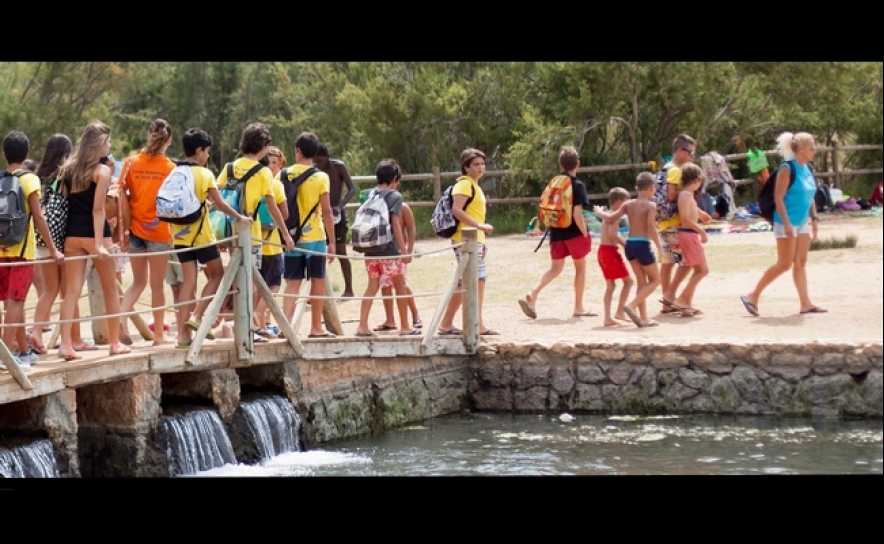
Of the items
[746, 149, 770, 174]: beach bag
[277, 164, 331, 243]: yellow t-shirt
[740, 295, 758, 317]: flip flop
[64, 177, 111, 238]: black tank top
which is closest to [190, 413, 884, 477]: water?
[740, 295, 758, 317]: flip flop

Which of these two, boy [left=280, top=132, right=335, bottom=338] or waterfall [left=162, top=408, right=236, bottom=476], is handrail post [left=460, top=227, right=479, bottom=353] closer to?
boy [left=280, top=132, right=335, bottom=338]

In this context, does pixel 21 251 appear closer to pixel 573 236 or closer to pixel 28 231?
pixel 28 231

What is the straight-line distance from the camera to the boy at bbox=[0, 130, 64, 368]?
7559 millimetres

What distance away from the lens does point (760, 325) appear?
34.2ft

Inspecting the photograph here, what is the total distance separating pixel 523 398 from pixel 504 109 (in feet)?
38.0

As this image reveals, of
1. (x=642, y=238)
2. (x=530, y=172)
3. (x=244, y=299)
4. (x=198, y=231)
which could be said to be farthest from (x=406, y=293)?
(x=530, y=172)

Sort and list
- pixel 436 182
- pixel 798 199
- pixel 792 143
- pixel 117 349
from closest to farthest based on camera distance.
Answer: pixel 117 349 < pixel 792 143 < pixel 798 199 < pixel 436 182

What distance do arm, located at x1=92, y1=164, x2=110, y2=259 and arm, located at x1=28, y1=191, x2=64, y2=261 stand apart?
28cm

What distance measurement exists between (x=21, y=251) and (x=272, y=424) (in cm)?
232

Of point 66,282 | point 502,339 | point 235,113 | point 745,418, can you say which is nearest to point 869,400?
point 745,418

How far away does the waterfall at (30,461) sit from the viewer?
24.0ft

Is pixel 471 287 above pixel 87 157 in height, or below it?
below

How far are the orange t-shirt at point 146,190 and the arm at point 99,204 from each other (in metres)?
0.43

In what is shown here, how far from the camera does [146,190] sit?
8.25 metres
